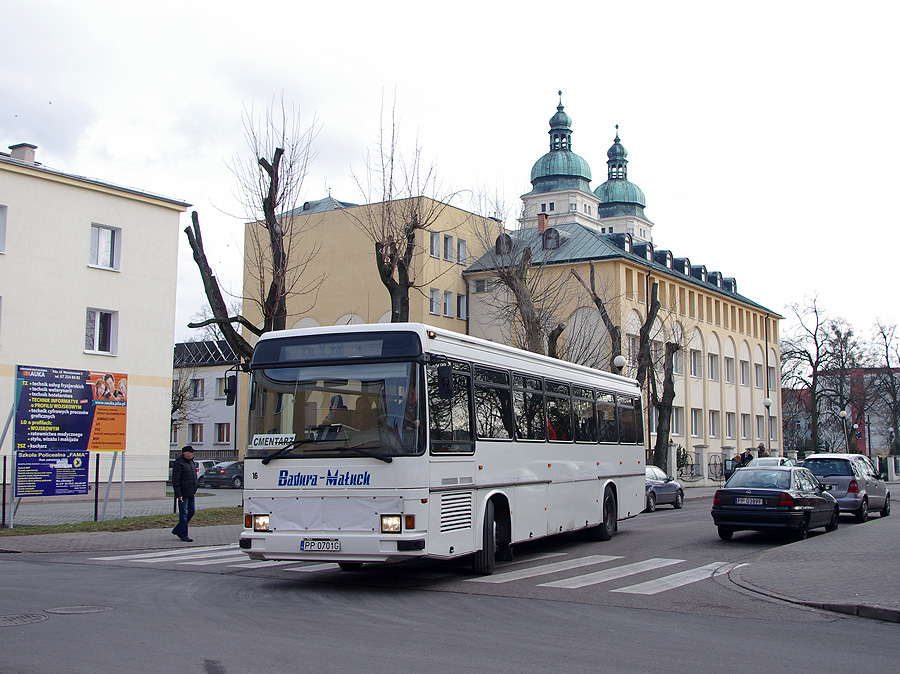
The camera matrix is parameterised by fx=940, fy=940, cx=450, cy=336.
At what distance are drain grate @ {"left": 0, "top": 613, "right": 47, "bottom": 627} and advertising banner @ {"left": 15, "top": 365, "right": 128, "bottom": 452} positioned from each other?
11.6m

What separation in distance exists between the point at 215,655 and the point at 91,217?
28.7 metres

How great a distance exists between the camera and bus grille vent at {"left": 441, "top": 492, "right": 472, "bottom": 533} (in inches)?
442

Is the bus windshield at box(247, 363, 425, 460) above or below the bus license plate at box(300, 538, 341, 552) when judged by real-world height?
above

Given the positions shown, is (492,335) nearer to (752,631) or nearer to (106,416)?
(106,416)

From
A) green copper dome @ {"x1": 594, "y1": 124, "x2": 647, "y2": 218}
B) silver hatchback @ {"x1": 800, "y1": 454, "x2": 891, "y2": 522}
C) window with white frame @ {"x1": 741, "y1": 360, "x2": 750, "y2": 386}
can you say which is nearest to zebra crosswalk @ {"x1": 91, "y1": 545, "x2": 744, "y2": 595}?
silver hatchback @ {"x1": 800, "y1": 454, "x2": 891, "y2": 522}

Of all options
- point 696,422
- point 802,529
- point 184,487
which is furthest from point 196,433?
point 802,529

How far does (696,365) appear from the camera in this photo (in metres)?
64.0

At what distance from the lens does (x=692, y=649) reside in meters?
8.00

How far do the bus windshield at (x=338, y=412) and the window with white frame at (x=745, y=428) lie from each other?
2512 inches

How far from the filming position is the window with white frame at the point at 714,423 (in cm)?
6600

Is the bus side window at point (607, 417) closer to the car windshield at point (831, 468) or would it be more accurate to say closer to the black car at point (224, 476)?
the car windshield at point (831, 468)

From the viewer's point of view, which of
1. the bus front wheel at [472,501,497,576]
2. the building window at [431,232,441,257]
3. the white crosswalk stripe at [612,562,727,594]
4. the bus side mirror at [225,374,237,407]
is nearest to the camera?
the white crosswalk stripe at [612,562,727,594]

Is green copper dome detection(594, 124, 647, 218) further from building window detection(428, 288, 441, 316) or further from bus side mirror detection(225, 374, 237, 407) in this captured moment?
bus side mirror detection(225, 374, 237, 407)

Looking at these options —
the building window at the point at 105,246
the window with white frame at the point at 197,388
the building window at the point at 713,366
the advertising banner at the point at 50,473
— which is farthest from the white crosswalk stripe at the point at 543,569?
the window with white frame at the point at 197,388
